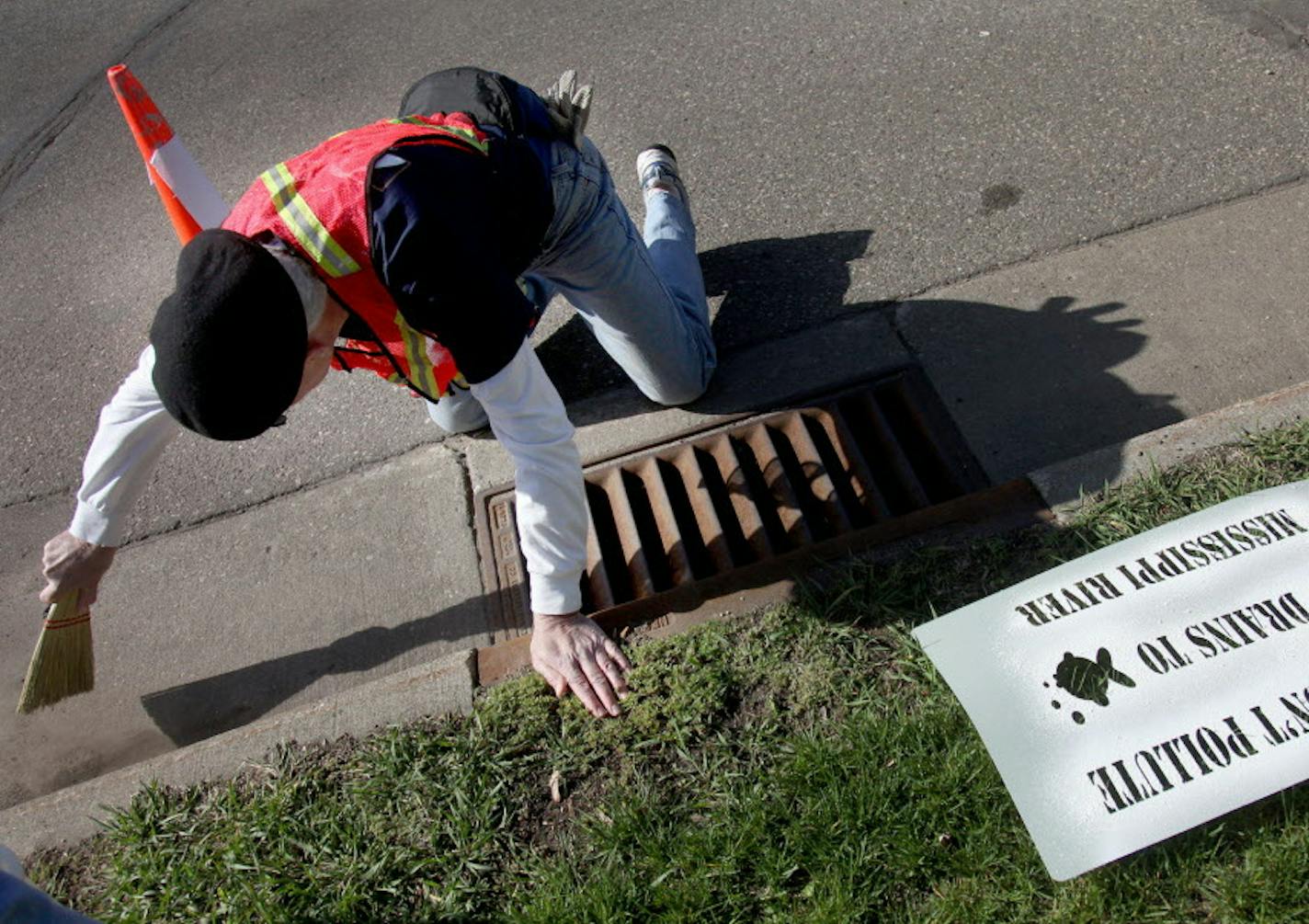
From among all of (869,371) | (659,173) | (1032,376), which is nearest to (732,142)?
(659,173)

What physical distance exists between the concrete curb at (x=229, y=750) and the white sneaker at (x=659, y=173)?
5.54 feet

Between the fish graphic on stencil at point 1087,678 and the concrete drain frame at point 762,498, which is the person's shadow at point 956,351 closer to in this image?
the concrete drain frame at point 762,498

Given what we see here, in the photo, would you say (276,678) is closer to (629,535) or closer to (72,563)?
(72,563)

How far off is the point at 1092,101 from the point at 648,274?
1816mm

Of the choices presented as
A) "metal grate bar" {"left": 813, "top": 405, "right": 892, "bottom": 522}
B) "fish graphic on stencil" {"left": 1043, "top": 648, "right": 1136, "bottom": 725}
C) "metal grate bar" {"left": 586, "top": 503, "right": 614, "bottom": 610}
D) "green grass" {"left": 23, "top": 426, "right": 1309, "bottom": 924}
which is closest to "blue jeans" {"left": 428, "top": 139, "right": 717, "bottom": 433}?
"metal grate bar" {"left": 813, "top": 405, "right": 892, "bottom": 522}

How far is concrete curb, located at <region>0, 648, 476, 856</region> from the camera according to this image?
218cm

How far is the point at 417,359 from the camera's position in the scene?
1.96 m

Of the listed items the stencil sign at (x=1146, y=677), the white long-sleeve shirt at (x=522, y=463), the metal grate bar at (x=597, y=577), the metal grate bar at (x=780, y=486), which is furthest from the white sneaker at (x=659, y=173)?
the stencil sign at (x=1146, y=677)

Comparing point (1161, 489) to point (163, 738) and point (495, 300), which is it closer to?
A: point (495, 300)

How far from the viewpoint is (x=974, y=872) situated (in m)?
1.77

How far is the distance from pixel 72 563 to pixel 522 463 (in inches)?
43.2

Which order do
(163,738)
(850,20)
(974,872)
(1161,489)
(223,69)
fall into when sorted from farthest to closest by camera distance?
(223,69)
(850,20)
(163,738)
(1161,489)
(974,872)

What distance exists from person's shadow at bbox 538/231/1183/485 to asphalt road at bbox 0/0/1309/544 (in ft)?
0.06

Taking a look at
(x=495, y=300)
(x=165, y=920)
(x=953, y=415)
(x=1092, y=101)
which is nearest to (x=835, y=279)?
(x=953, y=415)
